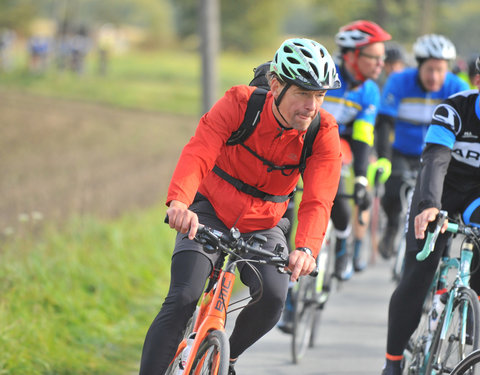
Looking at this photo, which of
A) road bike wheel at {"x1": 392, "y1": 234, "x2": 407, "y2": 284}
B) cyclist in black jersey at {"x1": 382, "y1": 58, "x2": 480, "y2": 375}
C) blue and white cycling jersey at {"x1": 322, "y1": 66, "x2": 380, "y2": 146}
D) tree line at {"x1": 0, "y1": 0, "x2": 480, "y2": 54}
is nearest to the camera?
cyclist in black jersey at {"x1": 382, "y1": 58, "x2": 480, "y2": 375}

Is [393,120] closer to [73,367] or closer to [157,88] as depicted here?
[73,367]

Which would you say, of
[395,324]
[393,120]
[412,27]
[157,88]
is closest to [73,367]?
[395,324]

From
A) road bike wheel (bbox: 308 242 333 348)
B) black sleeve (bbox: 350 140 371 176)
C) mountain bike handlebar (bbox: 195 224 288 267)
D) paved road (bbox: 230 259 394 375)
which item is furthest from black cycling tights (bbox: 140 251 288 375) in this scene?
black sleeve (bbox: 350 140 371 176)

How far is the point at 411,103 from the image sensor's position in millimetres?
7758

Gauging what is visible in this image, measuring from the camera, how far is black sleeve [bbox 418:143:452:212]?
4281mm

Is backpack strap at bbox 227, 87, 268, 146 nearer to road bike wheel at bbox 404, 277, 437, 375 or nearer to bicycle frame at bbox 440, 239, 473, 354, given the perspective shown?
bicycle frame at bbox 440, 239, 473, 354

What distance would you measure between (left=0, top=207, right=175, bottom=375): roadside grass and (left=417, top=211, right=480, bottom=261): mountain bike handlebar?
2459 mm

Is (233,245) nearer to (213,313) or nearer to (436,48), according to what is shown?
(213,313)

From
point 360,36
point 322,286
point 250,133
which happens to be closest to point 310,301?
point 322,286

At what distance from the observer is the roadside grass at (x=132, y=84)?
3488 centimetres

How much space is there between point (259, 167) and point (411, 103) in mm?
3960

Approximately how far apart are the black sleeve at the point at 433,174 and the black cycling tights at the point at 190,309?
2.84 ft

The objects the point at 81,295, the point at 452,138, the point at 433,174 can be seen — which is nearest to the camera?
the point at 433,174

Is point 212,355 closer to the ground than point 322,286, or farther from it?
farther from it
